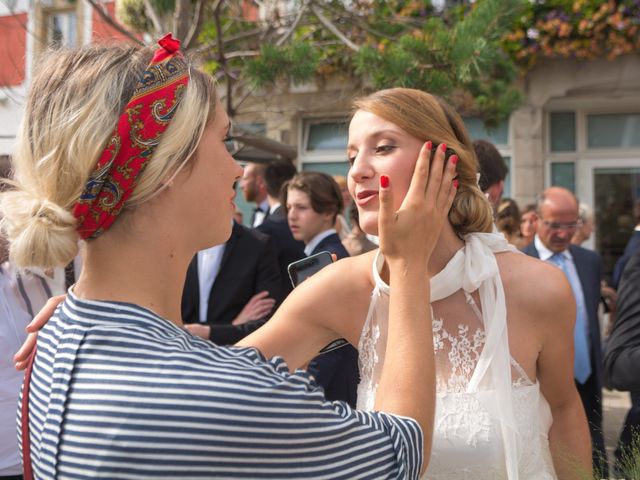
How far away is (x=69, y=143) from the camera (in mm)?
1118

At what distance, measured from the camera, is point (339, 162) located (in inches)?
418

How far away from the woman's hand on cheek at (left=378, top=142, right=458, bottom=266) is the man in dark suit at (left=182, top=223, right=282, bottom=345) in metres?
2.58

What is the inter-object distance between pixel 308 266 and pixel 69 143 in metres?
1.25

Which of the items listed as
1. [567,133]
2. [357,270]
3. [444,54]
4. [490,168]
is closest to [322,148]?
[567,133]

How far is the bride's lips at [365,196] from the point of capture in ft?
6.46

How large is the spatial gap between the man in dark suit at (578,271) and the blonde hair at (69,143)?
3.95 m

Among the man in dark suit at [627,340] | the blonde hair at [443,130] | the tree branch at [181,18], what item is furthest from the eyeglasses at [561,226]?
the blonde hair at [443,130]

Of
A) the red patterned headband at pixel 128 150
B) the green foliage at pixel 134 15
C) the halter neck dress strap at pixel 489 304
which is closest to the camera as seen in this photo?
the red patterned headband at pixel 128 150

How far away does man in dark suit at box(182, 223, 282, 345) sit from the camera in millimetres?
3938

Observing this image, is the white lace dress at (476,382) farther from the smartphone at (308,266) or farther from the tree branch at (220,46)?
the tree branch at (220,46)

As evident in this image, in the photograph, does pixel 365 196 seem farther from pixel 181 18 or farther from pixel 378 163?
pixel 181 18

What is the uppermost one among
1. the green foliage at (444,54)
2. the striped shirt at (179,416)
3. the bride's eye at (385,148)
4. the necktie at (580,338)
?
the green foliage at (444,54)

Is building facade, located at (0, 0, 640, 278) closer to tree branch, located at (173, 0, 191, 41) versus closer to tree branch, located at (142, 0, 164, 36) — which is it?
tree branch, located at (142, 0, 164, 36)

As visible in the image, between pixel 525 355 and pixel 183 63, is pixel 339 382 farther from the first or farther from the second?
pixel 183 63
